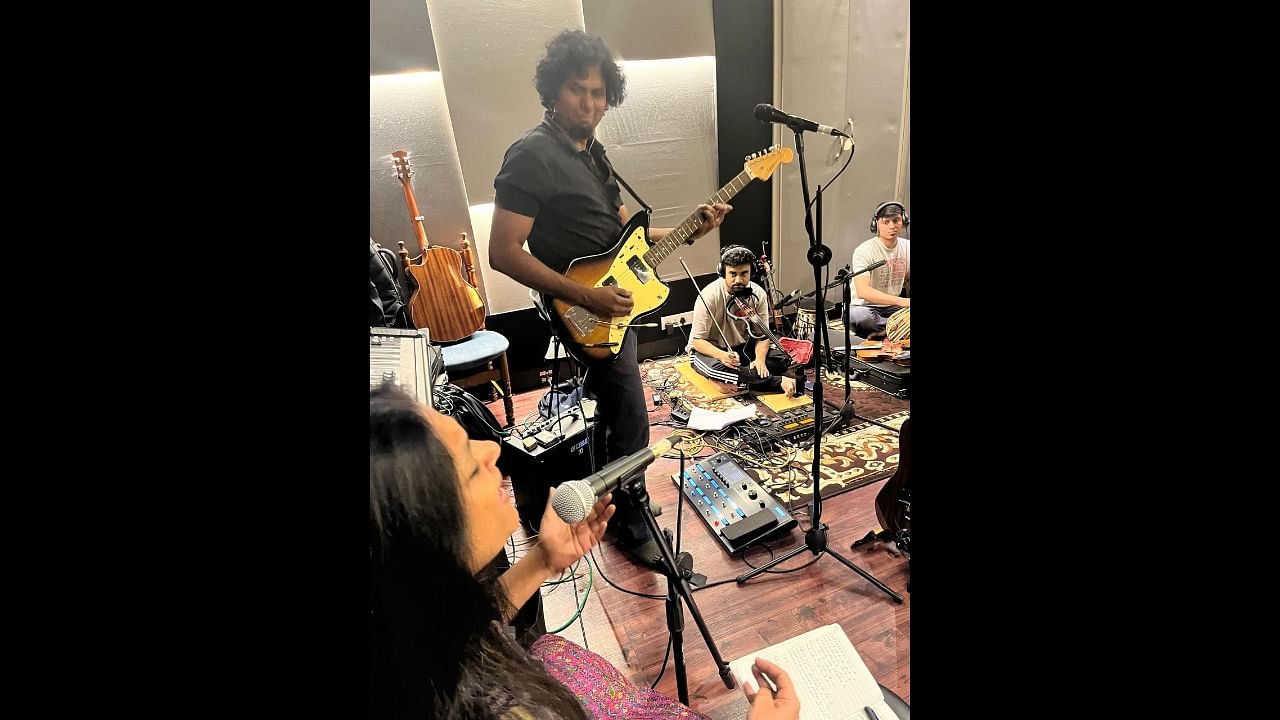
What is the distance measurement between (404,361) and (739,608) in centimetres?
131

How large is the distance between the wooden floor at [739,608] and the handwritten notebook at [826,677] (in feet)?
1.06

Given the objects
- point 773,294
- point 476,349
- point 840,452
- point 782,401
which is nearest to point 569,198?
point 476,349

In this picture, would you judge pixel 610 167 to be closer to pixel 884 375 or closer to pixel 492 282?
pixel 492 282

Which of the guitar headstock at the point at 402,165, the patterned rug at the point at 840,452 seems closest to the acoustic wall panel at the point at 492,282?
the guitar headstock at the point at 402,165

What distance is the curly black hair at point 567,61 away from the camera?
2.68 feet

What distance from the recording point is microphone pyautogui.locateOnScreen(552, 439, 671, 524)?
0.79 m

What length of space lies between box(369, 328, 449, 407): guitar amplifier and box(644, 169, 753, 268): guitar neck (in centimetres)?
45

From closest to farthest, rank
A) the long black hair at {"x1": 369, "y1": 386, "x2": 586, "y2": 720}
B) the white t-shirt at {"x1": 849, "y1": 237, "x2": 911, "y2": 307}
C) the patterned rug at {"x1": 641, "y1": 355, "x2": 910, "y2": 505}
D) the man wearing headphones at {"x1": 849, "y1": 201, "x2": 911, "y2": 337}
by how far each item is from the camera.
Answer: the long black hair at {"x1": 369, "y1": 386, "x2": 586, "y2": 720} → the man wearing headphones at {"x1": 849, "y1": 201, "x2": 911, "y2": 337} → the white t-shirt at {"x1": 849, "y1": 237, "x2": 911, "y2": 307} → the patterned rug at {"x1": 641, "y1": 355, "x2": 910, "y2": 505}

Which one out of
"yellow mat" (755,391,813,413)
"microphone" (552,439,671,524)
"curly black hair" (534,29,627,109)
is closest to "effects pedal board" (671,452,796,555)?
"yellow mat" (755,391,813,413)

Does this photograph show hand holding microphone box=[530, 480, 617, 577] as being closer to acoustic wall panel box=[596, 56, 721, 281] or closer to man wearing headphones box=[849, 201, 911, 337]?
acoustic wall panel box=[596, 56, 721, 281]

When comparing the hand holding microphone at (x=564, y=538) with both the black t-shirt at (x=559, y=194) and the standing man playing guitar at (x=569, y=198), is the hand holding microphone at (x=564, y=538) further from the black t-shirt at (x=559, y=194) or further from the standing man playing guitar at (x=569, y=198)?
the black t-shirt at (x=559, y=194)

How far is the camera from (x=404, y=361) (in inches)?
25.5
